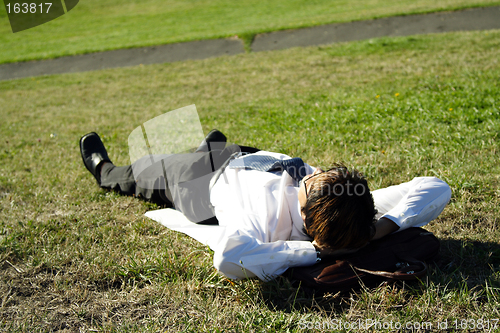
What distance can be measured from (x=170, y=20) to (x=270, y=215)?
870 inches

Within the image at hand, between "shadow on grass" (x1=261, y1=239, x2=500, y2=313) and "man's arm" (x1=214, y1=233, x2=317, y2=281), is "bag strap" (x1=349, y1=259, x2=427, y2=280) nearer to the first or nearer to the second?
"shadow on grass" (x1=261, y1=239, x2=500, y2=313)

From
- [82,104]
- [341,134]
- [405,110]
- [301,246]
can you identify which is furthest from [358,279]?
[82,104]

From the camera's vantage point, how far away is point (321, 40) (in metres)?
12.3

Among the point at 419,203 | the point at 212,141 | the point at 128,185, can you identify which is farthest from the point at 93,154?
the point at 419,203

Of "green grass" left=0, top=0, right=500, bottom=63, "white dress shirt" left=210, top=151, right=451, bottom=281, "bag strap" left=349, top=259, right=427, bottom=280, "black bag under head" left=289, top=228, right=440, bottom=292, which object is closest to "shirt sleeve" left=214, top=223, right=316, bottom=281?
"white dress shirt" left=210, top=151, right=451, bottom=281

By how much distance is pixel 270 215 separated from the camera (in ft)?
7.89

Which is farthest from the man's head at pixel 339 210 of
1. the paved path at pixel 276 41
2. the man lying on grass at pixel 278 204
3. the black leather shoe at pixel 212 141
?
the paved path at pixel 276 41

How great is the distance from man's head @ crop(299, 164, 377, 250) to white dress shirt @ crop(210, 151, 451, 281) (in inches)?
5.7

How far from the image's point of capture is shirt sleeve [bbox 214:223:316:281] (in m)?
2.13

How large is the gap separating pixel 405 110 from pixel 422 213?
3.03 metres

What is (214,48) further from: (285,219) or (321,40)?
(285,219)

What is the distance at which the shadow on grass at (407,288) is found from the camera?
2158mm

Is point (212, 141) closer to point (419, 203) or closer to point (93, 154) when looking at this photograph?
point (93, 154)

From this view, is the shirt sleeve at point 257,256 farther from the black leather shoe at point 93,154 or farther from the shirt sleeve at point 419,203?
the black leather shoe at point 93,154
